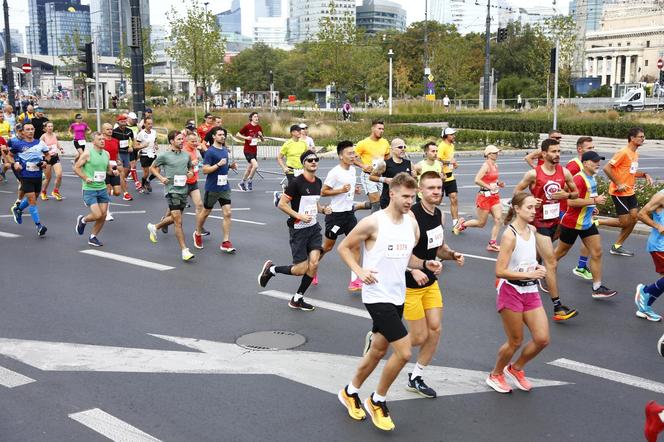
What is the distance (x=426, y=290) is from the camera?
613 cm

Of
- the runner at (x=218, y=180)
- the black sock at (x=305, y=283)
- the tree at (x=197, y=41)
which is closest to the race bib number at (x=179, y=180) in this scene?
the runner at (x=218, y=180)

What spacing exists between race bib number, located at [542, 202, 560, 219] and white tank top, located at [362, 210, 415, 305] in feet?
12.4

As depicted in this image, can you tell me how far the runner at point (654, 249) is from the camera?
26.8 ft

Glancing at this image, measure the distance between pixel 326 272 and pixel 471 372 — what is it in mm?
4333

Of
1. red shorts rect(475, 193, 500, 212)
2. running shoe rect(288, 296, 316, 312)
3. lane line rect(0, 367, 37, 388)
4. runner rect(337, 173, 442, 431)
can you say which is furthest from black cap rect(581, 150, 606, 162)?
lane line rect(0, 367, 37, 388)

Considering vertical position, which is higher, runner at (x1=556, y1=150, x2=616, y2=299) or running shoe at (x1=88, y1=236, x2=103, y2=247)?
runner at (x1=556, y1=150, x2=616, y2=299)

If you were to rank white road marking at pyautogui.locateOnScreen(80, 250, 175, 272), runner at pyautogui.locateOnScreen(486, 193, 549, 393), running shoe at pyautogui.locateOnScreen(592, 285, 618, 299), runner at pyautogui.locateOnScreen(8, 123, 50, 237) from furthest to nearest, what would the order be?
runner at pyautogui.locateOnScreen(8, 123, 50, 237) < white road marking at pyautogui.locateOnScreen(80, 250, 175, 272) < running shoe at pyautogui.locateOnScreen(592, 285, 618, 299) < runner at pyautogui.locateOnScreen(486, 193, 549, 393)

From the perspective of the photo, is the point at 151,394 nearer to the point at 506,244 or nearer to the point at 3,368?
the point at 3,368

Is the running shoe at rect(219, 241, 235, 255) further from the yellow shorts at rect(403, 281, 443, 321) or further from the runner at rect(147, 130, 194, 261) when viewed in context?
the yellow shorts at rect(403, 281, 443, 321)

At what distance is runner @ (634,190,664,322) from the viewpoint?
816cm

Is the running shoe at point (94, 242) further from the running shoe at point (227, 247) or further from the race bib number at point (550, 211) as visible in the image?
the race bib number at point (550, 211)

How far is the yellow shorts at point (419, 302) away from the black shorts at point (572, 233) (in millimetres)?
4053

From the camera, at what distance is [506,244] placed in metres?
6.23

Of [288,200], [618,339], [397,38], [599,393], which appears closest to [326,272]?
[288,200]
